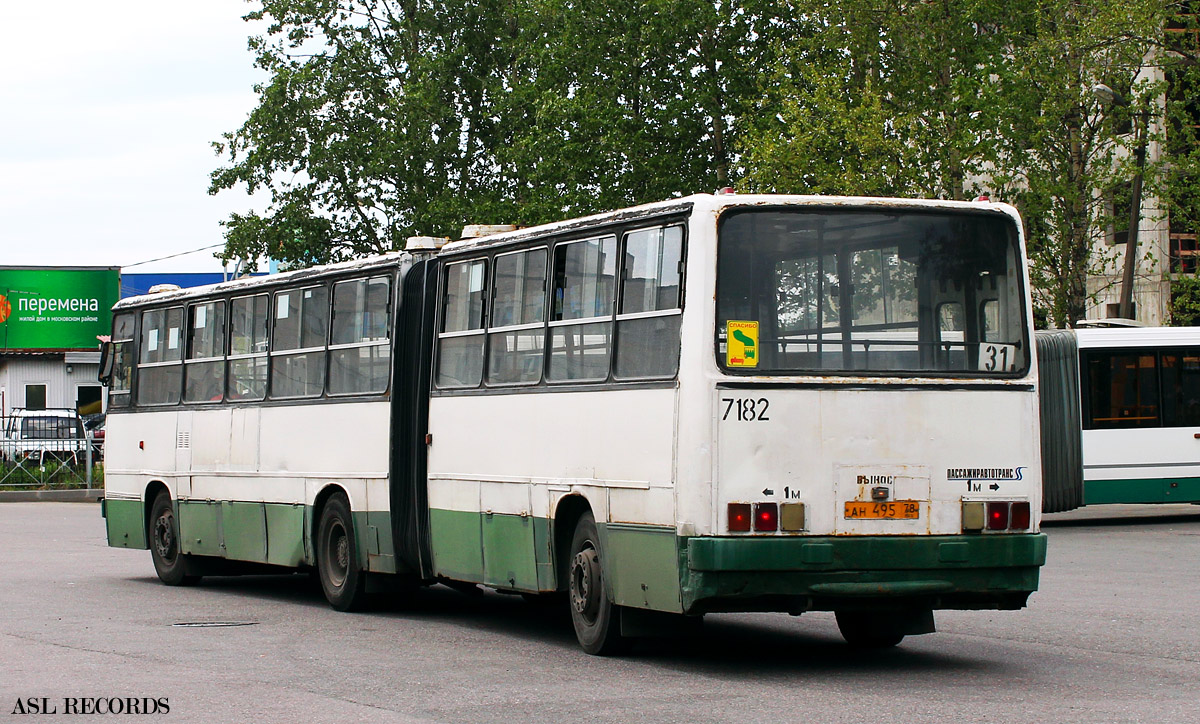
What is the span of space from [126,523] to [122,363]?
5.89ft

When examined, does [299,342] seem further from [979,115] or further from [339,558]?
[979,115]

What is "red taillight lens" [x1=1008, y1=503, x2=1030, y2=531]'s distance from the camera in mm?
11414

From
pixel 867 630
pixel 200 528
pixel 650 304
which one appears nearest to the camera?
pixel 650 304

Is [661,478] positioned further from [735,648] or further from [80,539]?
[80,539]

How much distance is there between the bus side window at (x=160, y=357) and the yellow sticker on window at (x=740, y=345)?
9543 millimetres

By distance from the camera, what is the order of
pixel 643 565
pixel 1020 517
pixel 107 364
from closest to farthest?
pixel 643 565 < pixel 1020 517 < pixel 107 364

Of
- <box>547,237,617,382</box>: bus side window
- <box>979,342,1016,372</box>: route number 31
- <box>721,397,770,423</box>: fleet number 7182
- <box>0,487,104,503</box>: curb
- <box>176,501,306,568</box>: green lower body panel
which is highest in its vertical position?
<box>547,237,617,382</box>: bus side window

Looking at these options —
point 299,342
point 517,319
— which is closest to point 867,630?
point 517,319

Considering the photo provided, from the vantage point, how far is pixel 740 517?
10836mm

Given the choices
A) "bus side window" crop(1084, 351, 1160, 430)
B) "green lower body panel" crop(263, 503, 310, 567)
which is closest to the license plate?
"green lower body panel" crop(263, 503, 310, 567)

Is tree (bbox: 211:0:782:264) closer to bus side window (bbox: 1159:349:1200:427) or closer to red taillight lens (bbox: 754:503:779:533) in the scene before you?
bus side window (bbox: 1159:349:1200:427)

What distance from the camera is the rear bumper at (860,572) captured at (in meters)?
10.7

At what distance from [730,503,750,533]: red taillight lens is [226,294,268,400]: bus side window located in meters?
7.68

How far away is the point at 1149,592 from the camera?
1648 centimetres
